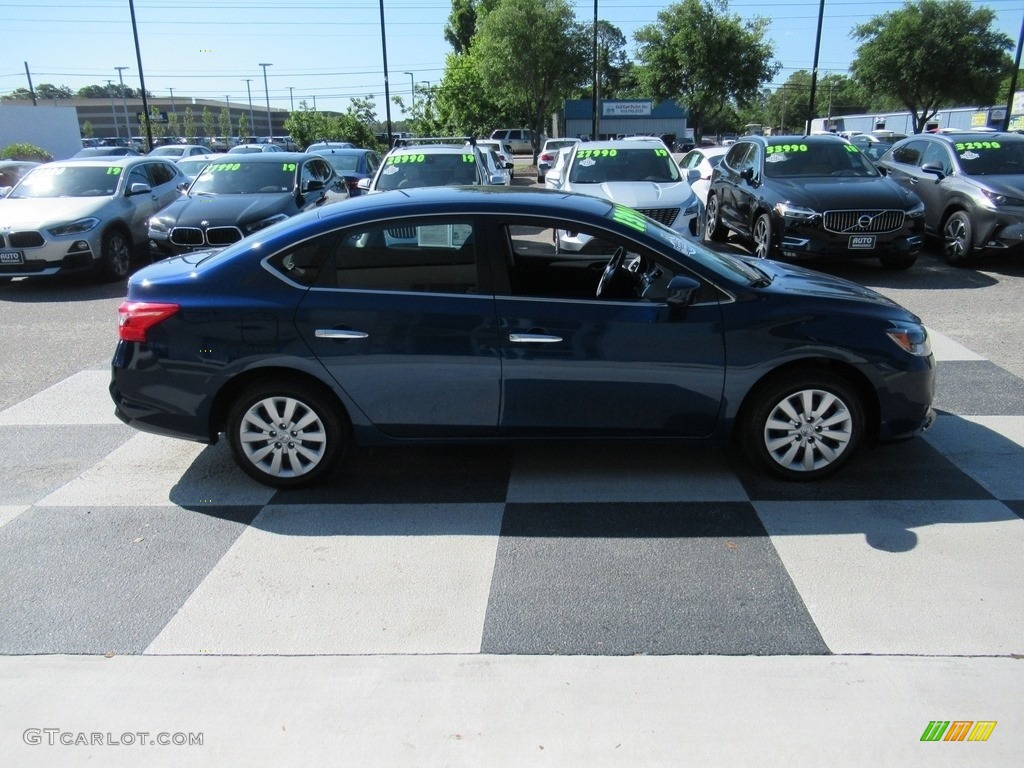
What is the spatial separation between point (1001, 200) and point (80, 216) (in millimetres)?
12062

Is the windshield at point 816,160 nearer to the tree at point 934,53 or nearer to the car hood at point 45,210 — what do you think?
the car hood at point 45,210

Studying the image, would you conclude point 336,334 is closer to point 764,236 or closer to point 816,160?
point 764,236

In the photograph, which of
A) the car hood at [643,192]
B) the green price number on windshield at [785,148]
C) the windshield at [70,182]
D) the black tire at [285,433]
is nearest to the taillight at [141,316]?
the black tire at [285,433]

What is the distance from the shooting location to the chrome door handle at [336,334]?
4.45 metres

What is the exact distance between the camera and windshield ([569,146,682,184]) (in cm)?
1212

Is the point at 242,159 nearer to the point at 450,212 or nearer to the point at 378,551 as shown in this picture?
the point at 450,212

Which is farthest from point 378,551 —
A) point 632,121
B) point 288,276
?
point 632,121

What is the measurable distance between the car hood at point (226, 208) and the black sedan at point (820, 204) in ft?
20.9

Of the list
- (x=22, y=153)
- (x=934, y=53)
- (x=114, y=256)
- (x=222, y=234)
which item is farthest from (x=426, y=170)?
(x=934, y=53)

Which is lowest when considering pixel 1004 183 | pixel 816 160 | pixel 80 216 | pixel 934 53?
pixel 80 216

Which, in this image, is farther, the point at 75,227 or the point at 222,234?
the point at 75,227

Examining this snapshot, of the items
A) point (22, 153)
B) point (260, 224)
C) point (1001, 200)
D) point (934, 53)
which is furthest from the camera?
point (934, 53)

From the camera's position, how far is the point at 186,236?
35.2 feet

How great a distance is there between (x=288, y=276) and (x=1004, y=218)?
31.9ft
